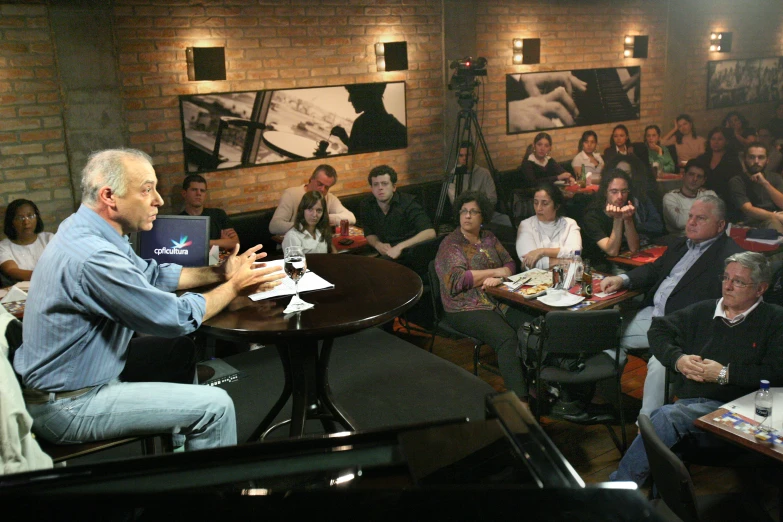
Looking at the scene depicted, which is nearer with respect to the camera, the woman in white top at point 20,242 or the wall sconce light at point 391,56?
the woman in white top at point 20,242

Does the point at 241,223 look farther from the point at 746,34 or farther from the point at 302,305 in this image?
the point at 746,34

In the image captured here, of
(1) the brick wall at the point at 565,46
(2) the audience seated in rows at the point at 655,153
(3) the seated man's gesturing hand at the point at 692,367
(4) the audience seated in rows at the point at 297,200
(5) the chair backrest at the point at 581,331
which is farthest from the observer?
(2) the audience seated in rows at the point at 655,153

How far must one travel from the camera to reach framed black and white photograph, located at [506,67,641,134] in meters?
8.57

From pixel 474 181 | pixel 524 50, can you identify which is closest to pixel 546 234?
pixel 474 181

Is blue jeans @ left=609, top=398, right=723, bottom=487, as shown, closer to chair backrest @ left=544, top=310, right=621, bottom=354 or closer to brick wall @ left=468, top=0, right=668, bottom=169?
chair backrest @ left=544, top=310, right=621, bottom=354

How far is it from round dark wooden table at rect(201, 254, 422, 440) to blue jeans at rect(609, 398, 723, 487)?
3.86 ft

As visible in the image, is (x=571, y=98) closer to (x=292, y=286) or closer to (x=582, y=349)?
(x=582, y=349)

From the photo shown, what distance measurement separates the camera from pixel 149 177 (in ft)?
7.45

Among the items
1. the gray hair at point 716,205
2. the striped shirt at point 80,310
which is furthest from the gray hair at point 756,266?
the striped shirt at point 80,310

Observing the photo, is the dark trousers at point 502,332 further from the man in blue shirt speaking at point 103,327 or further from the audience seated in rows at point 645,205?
the man in blue shirt speaking at point 103,327

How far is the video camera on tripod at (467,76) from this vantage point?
7047mm

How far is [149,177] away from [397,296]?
967 millimetres

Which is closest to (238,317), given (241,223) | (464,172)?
(241,223)

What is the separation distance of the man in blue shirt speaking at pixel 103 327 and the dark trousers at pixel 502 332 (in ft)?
6.81
